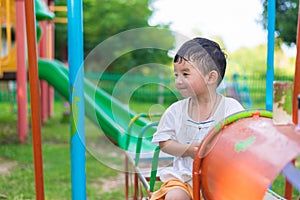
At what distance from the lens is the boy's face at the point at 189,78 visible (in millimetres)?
1830

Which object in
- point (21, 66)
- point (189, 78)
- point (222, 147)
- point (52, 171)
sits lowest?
point (52, 171)

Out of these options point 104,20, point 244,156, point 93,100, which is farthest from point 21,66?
point 104,20

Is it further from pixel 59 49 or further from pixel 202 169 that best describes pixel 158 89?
pixel 202 169

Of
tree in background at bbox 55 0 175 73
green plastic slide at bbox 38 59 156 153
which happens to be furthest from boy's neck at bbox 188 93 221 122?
tree in background at bbox 55 0 175 73

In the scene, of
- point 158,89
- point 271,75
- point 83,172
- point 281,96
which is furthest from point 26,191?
point 158,89

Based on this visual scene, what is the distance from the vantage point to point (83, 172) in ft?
6.78

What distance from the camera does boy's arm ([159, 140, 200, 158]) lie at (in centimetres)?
182

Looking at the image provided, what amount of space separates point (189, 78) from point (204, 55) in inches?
4.4

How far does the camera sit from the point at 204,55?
185cm

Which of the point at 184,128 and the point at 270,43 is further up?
the point at 270,43

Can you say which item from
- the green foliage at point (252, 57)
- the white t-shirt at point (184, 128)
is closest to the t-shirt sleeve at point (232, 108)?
the white t-shirt at point (184, 128)

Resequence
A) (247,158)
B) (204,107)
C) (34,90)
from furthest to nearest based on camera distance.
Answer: (34,90) → (204,107) → (247,158)

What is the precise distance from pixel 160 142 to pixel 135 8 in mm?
17703

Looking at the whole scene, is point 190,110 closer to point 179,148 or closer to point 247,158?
point 179,148
